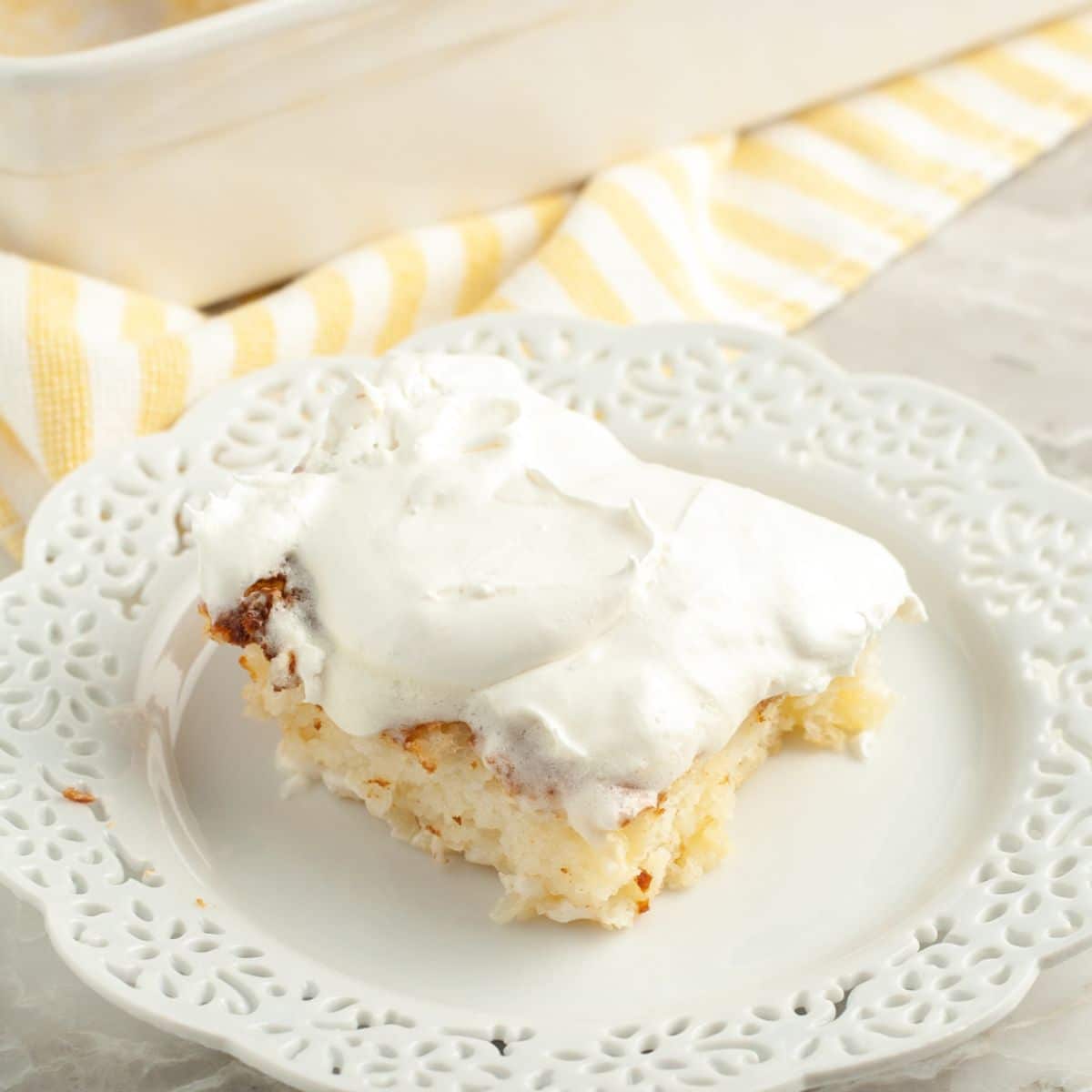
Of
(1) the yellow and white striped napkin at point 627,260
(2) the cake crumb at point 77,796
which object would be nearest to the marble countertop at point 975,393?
(1) the yellow and white striped napkin at point 627,260

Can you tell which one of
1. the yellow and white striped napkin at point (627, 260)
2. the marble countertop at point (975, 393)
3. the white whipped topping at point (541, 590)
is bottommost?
the marble countertop at point (975, 393)

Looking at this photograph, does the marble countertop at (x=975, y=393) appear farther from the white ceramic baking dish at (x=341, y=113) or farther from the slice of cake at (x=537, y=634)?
the white ceramic baking dish at (x=341, y=113)

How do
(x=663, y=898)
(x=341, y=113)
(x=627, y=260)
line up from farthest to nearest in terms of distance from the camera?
(x=627, y=260), (x=341, y=113), (x=663, y=898)

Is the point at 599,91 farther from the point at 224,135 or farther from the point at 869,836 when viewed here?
the point at 869,836

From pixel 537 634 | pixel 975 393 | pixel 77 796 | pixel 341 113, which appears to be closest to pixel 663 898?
pixel 537 634

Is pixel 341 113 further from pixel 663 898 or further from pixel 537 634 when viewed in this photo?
pixel 663 898

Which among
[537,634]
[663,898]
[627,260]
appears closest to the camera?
[537,634]
